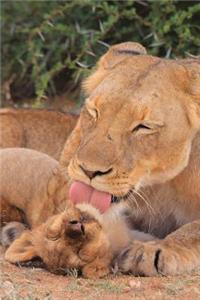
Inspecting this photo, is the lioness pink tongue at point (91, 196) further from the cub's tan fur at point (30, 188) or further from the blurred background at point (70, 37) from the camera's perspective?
the blurred background at point (70, 37)

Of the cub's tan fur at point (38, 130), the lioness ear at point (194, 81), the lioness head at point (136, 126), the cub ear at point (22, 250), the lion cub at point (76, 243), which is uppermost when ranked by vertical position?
the lioness ear at point (194, 81)

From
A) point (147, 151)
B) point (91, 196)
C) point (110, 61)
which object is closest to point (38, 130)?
point (110, 61)

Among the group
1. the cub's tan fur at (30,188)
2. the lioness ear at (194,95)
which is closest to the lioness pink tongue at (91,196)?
the cub's tan fur at (30,188)

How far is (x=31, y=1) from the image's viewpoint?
7.03 metres

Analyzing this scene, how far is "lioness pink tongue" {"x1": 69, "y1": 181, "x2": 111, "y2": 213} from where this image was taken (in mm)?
3453

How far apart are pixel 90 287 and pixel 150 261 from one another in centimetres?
32

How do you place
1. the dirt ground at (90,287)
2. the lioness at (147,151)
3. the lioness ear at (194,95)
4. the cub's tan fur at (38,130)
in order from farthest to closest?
the cub's tan fur at (38,130)
the lioness ear at (194,95)
the lioness at (147,151)
the dirt ground at (90,287)

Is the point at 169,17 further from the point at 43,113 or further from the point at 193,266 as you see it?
the point at 193,266

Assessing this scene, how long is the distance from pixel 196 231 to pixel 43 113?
6.34 feet

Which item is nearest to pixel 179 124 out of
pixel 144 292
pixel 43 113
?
pixel 144 292

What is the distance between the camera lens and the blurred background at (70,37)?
20.7ft

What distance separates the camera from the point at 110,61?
409 centimetres

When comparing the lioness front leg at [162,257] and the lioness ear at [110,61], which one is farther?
the lioness ear at [110,61]

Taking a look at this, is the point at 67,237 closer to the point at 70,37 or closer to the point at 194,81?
the point at 194,81
